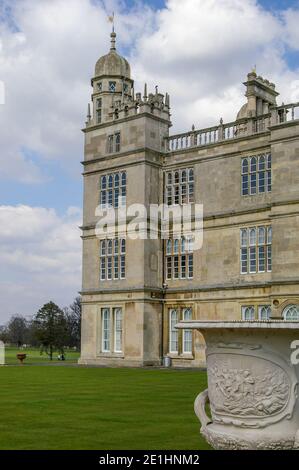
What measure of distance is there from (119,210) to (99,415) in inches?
915

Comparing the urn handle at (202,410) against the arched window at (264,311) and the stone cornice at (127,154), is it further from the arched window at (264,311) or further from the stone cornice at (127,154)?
the stone cornice at (127,154)

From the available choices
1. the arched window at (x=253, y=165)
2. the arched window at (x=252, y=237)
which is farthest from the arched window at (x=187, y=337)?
the arched window at (x=253, y=165)

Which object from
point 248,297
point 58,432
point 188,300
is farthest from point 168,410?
point 188,300

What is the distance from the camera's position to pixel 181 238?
34.6m

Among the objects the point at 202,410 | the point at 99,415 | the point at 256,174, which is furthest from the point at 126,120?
the point at 202,410

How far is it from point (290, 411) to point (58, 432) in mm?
4065

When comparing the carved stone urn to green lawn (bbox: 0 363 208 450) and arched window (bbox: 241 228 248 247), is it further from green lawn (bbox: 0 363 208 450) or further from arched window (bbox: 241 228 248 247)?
arched window (bbox: 241 228 248 247)

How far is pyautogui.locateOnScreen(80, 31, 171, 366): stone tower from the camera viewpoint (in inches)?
1357

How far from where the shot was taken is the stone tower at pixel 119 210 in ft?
113

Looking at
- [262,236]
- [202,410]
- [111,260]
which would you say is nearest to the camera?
[202,410]

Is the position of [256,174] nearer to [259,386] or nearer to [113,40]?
[113,40]

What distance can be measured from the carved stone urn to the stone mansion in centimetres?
2057

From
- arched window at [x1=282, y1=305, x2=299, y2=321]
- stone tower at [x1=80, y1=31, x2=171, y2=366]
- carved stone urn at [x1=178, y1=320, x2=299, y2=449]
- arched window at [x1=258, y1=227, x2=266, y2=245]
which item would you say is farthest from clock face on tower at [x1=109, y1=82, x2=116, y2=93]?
carved stone urn at [x1=178, y1=320, x2=299, y2=449]
